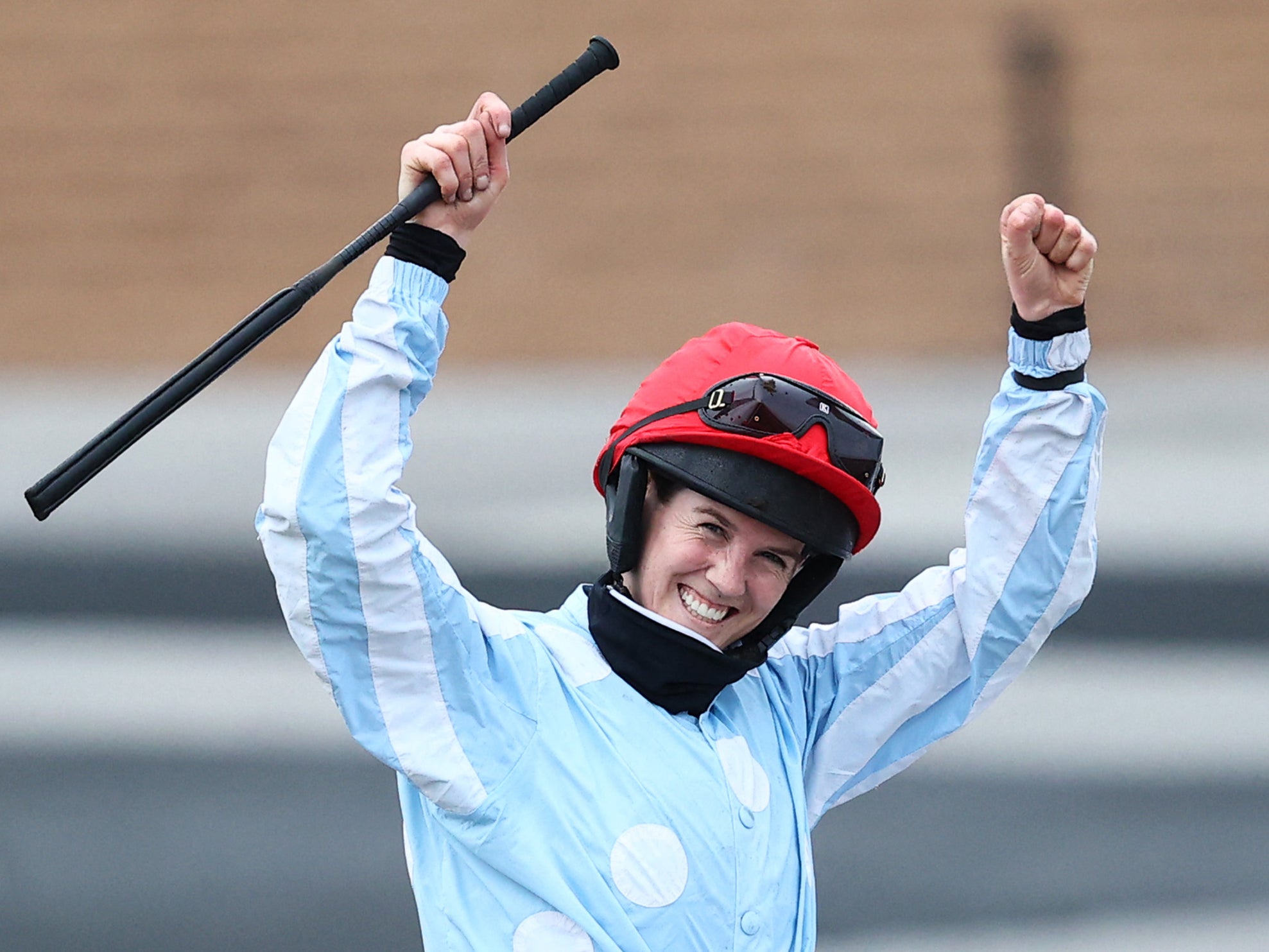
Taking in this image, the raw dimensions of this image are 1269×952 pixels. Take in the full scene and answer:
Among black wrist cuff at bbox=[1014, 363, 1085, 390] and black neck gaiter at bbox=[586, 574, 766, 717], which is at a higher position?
black wrist cuff at bbox=[1014, 363, 1085, 390]

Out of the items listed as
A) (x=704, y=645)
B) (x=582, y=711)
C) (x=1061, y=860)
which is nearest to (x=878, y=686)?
(x=704, y=645)

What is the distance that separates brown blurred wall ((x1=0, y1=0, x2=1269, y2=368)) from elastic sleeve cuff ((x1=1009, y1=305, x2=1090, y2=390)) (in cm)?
316

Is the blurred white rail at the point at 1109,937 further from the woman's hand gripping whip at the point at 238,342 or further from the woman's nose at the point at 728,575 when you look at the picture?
the woman's hand gripping whip at the point at 238,342

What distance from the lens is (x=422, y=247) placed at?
5.39 ft

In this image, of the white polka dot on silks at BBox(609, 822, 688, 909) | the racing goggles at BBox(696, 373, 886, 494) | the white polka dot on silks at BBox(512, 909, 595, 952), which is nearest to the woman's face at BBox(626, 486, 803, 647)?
the racing goggles at BBox(696, 373, 886, 494)

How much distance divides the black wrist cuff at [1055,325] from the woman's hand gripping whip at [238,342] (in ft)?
2.27

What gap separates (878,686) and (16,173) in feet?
14.7

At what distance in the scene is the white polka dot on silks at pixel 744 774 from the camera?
183 cm

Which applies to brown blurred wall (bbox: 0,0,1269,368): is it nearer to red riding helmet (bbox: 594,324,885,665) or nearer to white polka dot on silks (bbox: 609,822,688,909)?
red riding helmet (bbox: 594,324,885,665)

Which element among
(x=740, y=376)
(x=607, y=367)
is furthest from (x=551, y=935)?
(x=607, y=367)

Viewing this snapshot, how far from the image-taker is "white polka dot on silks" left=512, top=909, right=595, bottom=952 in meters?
1.68

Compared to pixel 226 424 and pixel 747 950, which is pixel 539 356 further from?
pixel 747 950

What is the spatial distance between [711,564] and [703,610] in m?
0.06

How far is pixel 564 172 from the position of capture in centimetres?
514
